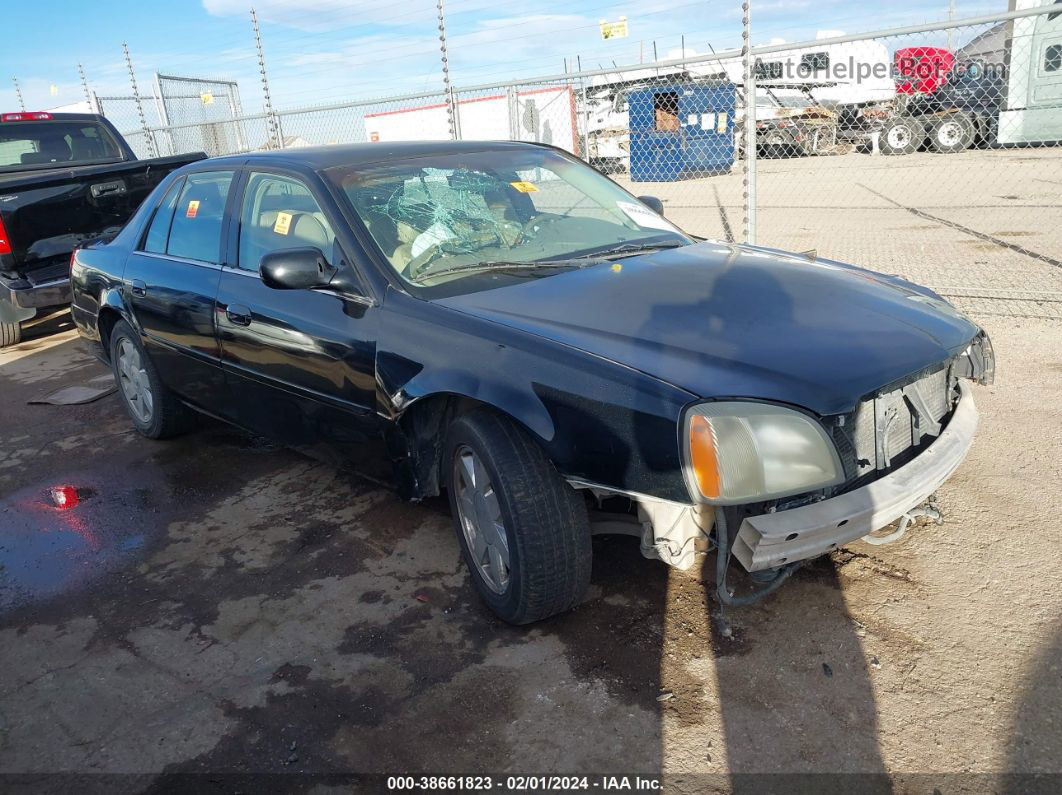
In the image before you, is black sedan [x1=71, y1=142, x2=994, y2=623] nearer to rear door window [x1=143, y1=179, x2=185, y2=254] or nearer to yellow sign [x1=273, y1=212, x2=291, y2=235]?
yellow sign [x1=273, y1=212, x2=291, y2=235]

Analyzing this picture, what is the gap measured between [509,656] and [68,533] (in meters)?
2.52

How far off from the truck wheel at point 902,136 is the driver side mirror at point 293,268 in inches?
788

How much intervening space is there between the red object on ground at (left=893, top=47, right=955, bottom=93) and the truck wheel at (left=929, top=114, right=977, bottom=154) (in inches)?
33.9

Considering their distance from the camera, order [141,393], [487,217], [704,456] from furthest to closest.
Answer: [141,393], [487,217], [704,456]

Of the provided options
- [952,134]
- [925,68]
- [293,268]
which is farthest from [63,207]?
[925,68]

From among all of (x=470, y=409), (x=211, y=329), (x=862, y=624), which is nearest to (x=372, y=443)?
(x=470, y=409)

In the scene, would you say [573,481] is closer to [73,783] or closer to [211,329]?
[73,783]

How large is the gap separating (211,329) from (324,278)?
1066 millimetres

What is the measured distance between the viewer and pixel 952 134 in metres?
19.3

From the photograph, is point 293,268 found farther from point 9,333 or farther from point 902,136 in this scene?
point 902,136

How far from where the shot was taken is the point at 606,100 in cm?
2259

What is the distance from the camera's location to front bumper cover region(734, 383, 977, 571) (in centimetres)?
229

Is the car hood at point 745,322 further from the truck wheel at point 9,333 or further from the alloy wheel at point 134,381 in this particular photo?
the truck wheel at point 9,333

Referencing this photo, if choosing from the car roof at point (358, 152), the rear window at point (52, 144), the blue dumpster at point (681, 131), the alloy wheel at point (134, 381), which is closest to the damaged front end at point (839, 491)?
the car roof at point (358, 152)
